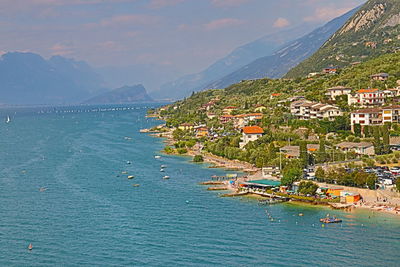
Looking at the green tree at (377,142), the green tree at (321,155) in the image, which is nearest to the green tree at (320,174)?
the green tree at (321,155)

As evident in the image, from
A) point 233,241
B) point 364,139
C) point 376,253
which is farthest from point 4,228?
point 364,139

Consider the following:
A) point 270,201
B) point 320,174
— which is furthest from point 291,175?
point 270,201

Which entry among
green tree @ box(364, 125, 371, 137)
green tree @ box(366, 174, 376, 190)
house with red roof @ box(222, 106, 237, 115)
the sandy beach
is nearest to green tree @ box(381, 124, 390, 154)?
green tree @ box(364, 125, 371, 137)

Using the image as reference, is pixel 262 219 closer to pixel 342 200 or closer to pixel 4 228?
pixel 342 200

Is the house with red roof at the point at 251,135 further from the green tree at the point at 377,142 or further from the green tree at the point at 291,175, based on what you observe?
the green tree at the point at 291,175

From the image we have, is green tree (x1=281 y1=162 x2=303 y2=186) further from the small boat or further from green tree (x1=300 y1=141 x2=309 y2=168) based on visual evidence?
the small boat
